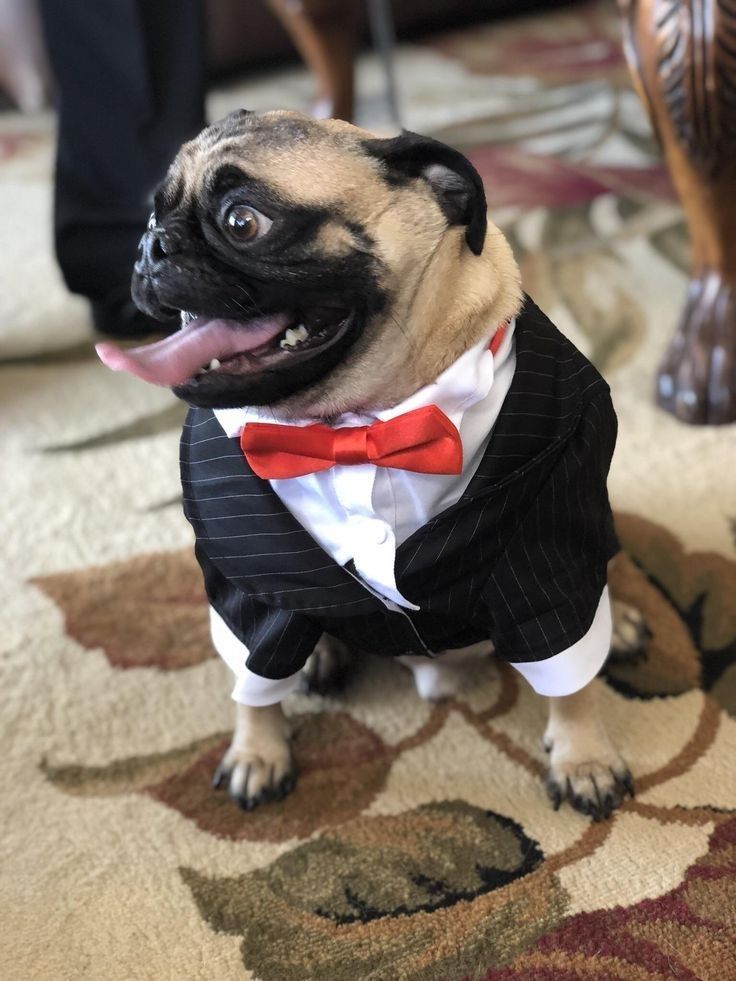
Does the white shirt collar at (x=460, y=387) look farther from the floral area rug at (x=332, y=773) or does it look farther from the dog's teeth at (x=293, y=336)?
the floral area rug at (x=332, y=773)

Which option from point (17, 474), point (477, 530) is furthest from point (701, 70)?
point (17, 474)

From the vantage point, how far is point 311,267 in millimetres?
738

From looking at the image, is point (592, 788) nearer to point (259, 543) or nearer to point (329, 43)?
point (259, 543)

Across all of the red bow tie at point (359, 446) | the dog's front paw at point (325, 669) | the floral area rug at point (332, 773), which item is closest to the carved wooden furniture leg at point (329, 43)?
the floral area rug at point (332, 773)

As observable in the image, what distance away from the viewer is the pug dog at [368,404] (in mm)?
749

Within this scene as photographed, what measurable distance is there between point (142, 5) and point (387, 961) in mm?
1389

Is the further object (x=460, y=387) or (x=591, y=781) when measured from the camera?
(x=591, y=781)

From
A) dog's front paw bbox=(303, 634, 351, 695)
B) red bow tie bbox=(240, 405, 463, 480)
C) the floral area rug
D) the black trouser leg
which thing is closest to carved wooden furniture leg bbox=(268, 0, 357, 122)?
the black trouser leg

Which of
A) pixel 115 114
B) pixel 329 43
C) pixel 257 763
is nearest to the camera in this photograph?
pixel 257 763

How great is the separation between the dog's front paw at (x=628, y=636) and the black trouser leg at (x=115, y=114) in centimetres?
101

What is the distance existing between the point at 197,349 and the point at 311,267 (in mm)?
114

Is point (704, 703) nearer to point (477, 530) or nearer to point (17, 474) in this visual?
point (477, 530)

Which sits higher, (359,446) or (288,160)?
(288,160)

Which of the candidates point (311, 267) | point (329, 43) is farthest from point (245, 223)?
point (329, 43)
